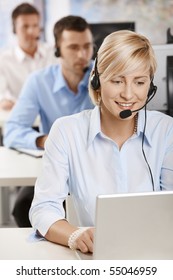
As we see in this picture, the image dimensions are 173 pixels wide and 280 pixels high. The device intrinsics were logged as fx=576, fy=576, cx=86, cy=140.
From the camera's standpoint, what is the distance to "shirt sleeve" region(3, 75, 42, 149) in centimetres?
261

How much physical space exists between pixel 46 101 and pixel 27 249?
1.53 meters

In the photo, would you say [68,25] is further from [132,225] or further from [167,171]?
[132,225]

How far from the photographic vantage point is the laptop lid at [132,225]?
1.07 meters

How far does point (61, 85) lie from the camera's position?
109 inches

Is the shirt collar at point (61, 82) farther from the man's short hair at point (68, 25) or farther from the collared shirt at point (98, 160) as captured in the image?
the collared shirt at point (98, 160)

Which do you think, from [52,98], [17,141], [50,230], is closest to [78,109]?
[52,98]

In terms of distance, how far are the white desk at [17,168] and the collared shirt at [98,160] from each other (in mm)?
581

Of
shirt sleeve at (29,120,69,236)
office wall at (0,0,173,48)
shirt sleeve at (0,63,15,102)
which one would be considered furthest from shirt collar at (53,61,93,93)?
office wall at (0,0,173,48)

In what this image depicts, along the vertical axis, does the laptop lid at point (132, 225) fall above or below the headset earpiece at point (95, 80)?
below

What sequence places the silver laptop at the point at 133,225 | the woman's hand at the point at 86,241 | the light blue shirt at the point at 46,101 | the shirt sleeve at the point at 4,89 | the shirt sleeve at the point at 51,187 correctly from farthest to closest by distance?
the shirt sleeve at the point at 4,89, the light blue shirt at the point at 46,101, the shirt sleeve at the point at 51,187, the woman's hand at the point at 86,241, the silver laptop at the point at 133,225

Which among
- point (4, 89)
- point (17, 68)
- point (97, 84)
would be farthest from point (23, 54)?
point (97, 84)

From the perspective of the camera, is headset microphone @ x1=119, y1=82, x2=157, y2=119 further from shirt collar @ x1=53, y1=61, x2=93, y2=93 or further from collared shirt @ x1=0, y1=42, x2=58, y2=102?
collared shirt @ x1=0, y1=42, x2=58, y2=102

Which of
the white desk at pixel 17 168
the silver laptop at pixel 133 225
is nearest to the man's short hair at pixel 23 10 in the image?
the white desk at pixel 17 168
